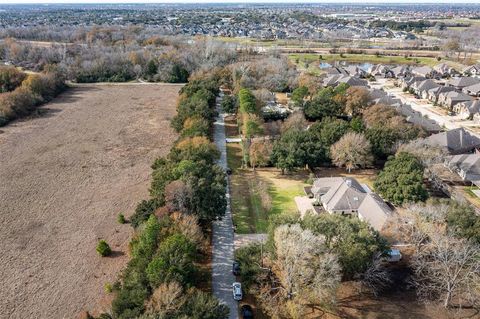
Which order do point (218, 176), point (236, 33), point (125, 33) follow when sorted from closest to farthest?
1. point (218, 176)
2. point (125, 33)
3. point (236, 33)

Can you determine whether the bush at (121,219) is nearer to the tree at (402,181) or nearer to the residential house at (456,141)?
the tree at (402,181)

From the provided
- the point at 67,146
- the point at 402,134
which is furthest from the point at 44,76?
the point at 402,134

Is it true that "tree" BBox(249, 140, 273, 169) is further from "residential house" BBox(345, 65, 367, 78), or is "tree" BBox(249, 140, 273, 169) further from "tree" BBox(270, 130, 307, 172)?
"residential house" BBox(345, 65, 367, 78)

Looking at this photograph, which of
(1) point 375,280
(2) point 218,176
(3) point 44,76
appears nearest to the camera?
(1) point 375,280


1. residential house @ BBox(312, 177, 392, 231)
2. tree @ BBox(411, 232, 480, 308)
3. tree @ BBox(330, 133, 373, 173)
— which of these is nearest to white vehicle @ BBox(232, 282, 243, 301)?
tree @ BBox(411, 232, 480, 308)

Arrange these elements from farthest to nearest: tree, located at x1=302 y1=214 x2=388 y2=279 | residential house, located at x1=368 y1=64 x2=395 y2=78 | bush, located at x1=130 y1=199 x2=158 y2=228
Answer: residential house, located at x1=368 y1=64 x2=395 y2=78
bush, located at x1=130 y1=199 x2=158 y2=228
tree, located at x1=302 y1=214 x2=388 y2=279

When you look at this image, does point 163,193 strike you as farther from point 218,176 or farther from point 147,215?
point 218,176
